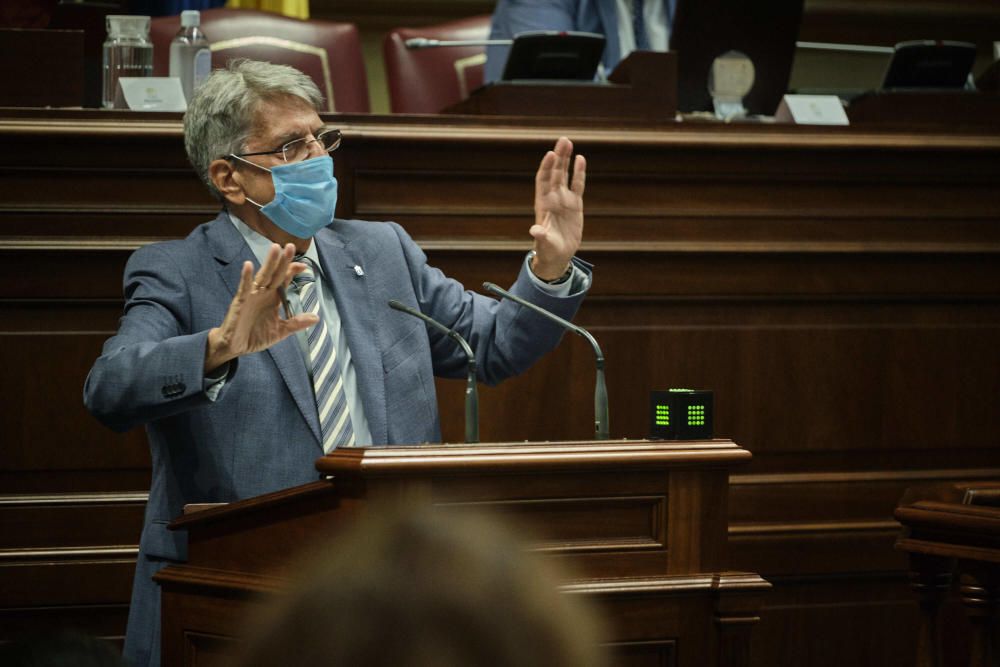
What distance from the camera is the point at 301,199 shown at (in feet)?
7.73

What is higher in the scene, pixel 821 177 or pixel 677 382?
pixel 821 177

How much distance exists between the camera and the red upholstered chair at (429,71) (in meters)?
3.90

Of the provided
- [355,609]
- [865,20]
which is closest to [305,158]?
[355,609]

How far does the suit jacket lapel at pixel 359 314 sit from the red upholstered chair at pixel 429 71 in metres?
1.50

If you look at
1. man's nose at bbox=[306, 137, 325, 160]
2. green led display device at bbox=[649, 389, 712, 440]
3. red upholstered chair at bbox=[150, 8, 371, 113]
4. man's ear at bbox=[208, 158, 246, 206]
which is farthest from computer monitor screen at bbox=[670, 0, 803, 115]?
green led display device at bbox=[649, 389, 712, 440]

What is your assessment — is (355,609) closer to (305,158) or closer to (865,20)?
(305,158)

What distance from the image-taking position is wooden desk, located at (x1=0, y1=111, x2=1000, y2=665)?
279cm

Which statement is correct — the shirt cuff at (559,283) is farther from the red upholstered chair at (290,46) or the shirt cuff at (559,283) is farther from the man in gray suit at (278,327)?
the red upholstered chair at (290,46)

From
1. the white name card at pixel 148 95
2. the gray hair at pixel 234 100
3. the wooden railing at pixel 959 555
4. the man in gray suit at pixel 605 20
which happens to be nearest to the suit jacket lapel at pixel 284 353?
the gray hair at pixel 234 100

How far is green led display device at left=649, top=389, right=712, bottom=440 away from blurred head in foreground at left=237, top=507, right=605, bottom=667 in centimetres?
129

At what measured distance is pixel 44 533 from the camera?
2766 millimetres

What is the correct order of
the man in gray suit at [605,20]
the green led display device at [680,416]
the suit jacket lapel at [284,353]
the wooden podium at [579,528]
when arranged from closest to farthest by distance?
the wooden podium at [579,528], the green led display device at [680,416], the suit jacket lapel at [284,353], the man in gray suit at [605,20]

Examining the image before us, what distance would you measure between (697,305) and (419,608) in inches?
98.7

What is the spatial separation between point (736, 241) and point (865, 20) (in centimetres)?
274
